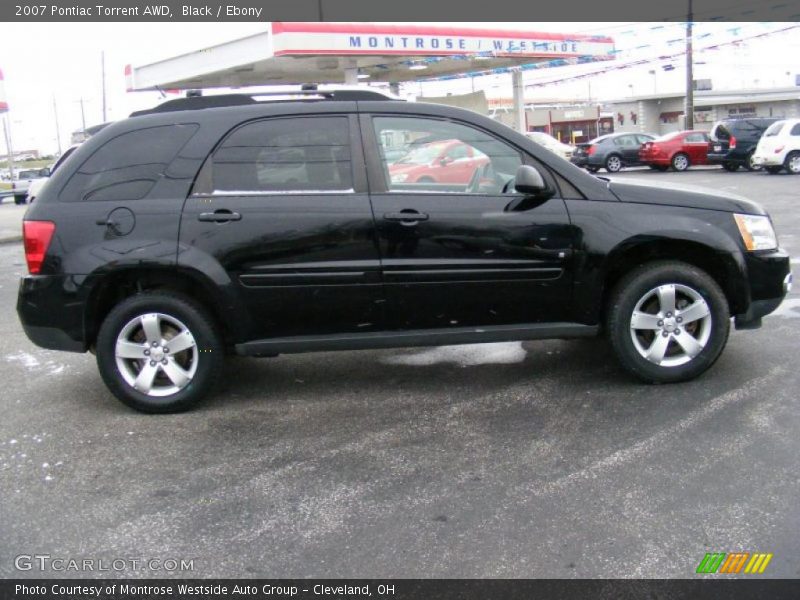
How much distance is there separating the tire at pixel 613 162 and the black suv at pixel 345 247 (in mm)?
24540

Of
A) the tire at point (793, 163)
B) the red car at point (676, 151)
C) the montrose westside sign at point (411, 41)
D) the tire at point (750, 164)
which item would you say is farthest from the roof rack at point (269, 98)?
the red car at point (676, 151)

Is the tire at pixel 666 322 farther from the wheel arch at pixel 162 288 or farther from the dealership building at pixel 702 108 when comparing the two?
the dealership building at pixel 702 108

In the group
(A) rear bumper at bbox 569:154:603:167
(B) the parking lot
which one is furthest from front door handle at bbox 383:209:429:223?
(A) rear bumper at bbox 569:154:603:167

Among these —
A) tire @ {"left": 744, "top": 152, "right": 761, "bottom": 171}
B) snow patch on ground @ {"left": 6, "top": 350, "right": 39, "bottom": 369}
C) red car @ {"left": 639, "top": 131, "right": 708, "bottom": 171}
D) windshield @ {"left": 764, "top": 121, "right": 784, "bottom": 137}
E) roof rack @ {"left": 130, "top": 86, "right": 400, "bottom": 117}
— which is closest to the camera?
roof rack @ {"left": 130, "top": 86, "right": 400, "bottom": 117}

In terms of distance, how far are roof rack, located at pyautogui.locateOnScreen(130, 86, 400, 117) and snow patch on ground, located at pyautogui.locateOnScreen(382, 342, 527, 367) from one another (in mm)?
1906

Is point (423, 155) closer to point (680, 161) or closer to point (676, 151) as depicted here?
point (676, 151)

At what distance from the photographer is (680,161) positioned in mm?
27188

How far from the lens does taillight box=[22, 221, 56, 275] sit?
4.55 meters

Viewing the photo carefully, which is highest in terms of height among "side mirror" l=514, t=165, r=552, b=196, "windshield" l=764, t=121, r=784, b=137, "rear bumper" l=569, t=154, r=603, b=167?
"windshield" l=764, t=121, r=784, b=137

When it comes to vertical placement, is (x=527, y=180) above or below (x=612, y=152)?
below

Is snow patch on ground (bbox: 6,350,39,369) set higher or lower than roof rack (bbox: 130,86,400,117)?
lower

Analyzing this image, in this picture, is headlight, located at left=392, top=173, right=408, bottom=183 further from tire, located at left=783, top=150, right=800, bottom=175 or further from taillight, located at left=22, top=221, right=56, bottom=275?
tire, located at left=783, top=150, right=800, bottom=175

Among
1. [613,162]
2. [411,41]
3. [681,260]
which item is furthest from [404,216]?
[613,162]

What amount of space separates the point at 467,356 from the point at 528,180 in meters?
1.70
